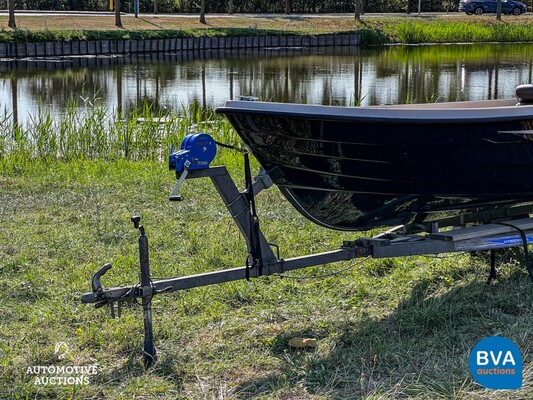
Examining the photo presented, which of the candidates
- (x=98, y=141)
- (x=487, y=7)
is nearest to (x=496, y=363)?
(x=98, y=141)

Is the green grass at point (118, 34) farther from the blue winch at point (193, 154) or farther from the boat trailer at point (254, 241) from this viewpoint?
the blue winch at point (193, 154)

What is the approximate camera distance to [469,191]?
495 centimetres

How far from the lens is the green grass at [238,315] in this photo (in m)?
3.98

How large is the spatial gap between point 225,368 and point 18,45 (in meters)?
28.5

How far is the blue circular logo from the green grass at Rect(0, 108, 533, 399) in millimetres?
46

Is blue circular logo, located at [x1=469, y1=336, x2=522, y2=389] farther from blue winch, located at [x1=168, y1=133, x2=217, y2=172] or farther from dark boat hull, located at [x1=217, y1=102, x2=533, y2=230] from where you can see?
blue winch, located at [x1=168, y1=133, x2=217, y2=172]

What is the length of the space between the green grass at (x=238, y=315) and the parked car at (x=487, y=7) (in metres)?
42.5

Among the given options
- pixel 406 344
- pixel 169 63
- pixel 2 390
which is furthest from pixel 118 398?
pixel 169 63

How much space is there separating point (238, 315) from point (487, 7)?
45063mm

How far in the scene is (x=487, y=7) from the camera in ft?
154

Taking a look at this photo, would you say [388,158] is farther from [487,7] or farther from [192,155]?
[487,7]

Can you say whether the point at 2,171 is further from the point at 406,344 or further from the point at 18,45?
the point at 18,45

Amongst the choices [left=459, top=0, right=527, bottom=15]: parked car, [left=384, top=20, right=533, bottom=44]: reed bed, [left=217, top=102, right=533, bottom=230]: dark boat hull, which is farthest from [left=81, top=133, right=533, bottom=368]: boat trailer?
[left=459, top=0, right=527, bottom=15]: parked car

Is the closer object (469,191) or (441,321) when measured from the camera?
(441,321)
